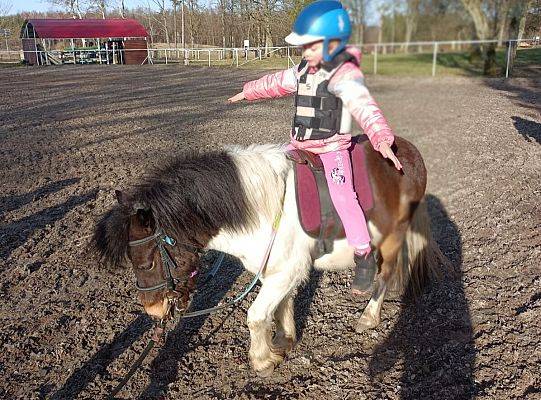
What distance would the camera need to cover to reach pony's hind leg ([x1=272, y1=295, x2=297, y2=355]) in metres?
3.42

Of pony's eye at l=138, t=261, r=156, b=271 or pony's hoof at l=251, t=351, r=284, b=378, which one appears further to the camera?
pony's hoof at l=251, t=351, r=284, b=378

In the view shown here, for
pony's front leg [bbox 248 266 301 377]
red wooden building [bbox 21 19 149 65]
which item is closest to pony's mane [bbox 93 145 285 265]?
pony's front leg [bbox 248 266 301 377]

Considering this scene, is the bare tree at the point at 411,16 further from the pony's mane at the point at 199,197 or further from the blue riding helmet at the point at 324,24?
the pony's mane at the point at 199,197

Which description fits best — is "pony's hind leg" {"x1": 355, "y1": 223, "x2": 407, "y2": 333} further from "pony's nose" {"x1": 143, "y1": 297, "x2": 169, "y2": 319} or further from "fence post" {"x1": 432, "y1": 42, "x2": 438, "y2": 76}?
"pony's nose" {"x1": 143, "y1": 297, "x2": 169, "y2": 319}

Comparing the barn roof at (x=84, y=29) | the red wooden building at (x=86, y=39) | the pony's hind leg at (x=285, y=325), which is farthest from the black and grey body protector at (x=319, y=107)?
the barn roof at (x=84, y=29)

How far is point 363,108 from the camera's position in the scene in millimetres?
2566

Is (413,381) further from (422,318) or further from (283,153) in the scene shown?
(283,153)

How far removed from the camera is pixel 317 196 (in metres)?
2.86

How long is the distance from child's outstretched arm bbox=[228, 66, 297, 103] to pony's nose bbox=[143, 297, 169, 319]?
153 centimetres

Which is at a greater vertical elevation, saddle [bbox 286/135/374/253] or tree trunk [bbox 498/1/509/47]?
tree trunk [bbox 498/1/509/47]

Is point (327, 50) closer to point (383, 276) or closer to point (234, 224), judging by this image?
point (234, 224)

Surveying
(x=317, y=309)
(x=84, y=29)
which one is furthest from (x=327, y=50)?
(x=84, y=29)

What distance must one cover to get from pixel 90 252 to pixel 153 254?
1.29ft

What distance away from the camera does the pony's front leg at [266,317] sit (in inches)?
115
